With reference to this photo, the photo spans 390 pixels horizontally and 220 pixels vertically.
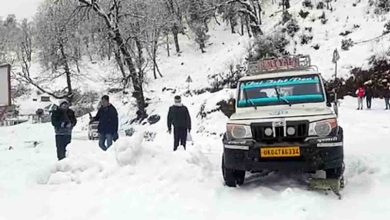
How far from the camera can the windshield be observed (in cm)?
872

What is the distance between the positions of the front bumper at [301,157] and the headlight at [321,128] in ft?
0.35

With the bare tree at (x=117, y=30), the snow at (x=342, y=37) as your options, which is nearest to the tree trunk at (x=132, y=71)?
the bare tree at (x=117, y=30)

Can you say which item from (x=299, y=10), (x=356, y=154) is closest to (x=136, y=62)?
(x=299, y=10)

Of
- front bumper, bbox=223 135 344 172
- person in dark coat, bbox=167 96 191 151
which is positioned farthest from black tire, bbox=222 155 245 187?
person in dark coat, bbox=167 96 191 151

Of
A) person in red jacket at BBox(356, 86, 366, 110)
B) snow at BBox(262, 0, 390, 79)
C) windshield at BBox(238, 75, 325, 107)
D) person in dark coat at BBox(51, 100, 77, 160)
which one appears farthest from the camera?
snow at BBox(262, 0, 390, 79)

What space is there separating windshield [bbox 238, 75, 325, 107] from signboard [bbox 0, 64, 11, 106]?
4.04 metres

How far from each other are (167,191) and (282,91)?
2.85 metres

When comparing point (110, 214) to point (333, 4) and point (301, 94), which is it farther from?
point (333, 4)

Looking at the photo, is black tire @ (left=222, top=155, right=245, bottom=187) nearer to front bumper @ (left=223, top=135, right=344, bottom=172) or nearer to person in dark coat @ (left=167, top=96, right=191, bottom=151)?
front bumper @ (left=223, top=135, right=344, bottom=172)

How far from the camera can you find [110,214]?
6.60m

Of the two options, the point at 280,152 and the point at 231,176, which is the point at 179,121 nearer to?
the point at 231,176

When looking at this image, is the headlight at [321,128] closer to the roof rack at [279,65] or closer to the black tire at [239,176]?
the black tire at [239,176]

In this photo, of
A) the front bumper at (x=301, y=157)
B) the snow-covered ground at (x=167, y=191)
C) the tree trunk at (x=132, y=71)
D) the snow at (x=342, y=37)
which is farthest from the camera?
the tree trunk at (x=132, y=71)

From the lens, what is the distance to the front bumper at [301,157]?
7.32 metres
